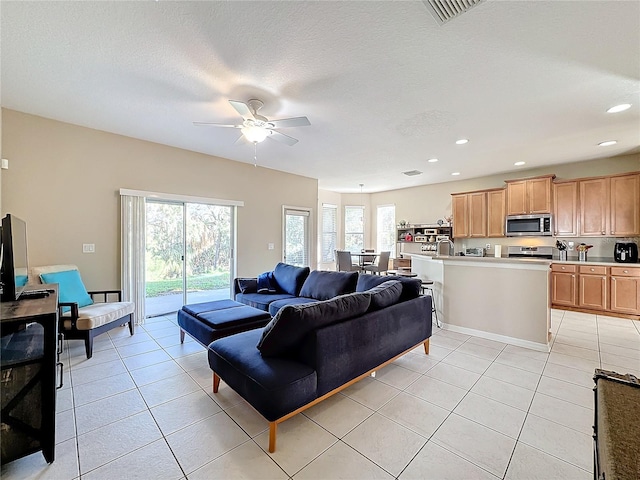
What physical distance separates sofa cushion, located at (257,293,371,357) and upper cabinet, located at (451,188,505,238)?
5.64 meters

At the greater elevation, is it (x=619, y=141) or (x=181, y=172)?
(x=619, y=141)

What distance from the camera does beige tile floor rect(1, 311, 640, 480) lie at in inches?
62.7

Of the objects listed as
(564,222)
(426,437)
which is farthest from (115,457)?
(564,222)

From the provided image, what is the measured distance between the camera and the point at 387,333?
2.50 metres

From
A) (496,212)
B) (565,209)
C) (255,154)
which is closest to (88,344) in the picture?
(255,154)

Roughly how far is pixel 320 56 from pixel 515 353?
3.79m

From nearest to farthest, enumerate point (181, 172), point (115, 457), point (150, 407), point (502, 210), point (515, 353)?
point (115, 457) < point (150, 407) < point (515, 353) < point (181, 172) < point (502, 210)

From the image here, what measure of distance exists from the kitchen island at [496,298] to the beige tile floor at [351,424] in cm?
40

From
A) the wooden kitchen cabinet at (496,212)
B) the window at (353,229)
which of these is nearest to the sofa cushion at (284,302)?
the wooden kitchen cabinet at (496,212)

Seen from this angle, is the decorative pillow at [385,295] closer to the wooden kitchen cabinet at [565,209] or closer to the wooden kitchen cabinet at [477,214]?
the wooden kitchen cabinet at [477,214]

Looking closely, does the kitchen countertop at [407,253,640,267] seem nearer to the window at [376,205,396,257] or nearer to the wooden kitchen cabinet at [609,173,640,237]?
the wooden kitchen cabinet at [609,173,640,237]

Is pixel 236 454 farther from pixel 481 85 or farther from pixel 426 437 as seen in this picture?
pixel 481 85

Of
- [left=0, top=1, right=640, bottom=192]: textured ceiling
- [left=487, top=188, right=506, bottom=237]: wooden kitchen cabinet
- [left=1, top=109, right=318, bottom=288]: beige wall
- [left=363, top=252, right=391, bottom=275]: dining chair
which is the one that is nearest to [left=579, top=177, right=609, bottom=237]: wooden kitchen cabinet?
[left=0, top=1, right=640, bottom=192]: textured ceiling

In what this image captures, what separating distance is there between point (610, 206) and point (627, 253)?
2.86ft
